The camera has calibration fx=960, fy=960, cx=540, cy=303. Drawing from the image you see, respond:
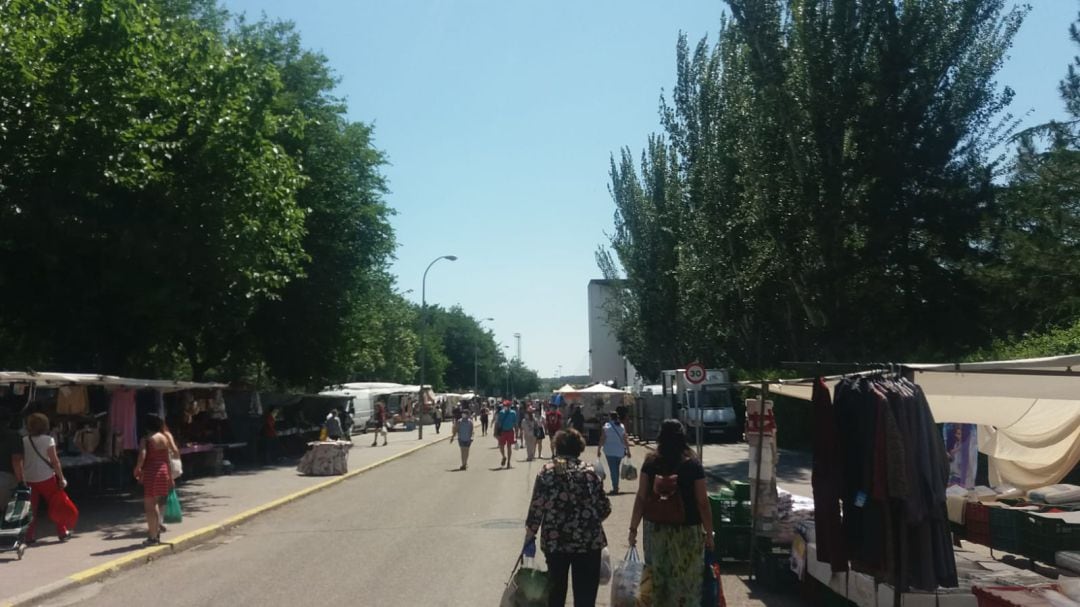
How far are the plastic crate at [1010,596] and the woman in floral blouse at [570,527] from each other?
2577 millimetres

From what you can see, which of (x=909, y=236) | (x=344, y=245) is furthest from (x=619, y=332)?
(x=909, y=236)

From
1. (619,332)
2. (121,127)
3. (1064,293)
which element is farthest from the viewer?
(619,332)

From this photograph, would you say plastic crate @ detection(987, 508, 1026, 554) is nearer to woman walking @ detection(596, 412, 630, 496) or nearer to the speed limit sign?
woman walking @ detection(596, 412, 630, 496)

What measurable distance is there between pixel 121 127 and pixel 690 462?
14015mm

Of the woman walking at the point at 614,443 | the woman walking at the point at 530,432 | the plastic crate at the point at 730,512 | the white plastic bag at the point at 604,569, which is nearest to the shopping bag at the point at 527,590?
the white plastic bag at the point at 604,569

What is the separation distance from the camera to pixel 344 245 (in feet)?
104

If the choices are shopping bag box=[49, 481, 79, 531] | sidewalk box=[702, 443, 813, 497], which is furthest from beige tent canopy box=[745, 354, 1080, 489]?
shopping bag box=[49, 481, 79, 531]

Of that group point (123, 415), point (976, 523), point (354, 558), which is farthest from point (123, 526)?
point (976, 523)

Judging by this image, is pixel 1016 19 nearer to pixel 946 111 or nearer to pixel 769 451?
pixel 946 111

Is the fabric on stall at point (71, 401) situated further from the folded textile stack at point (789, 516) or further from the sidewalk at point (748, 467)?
the folded textile stack at point (789, 516)

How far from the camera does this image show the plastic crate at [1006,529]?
385 inches

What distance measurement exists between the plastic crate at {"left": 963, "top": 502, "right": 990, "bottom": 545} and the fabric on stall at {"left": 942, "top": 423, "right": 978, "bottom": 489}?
3036 mm

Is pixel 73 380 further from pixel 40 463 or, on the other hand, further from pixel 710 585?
pixel 710 585

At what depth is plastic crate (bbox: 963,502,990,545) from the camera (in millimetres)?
10600
